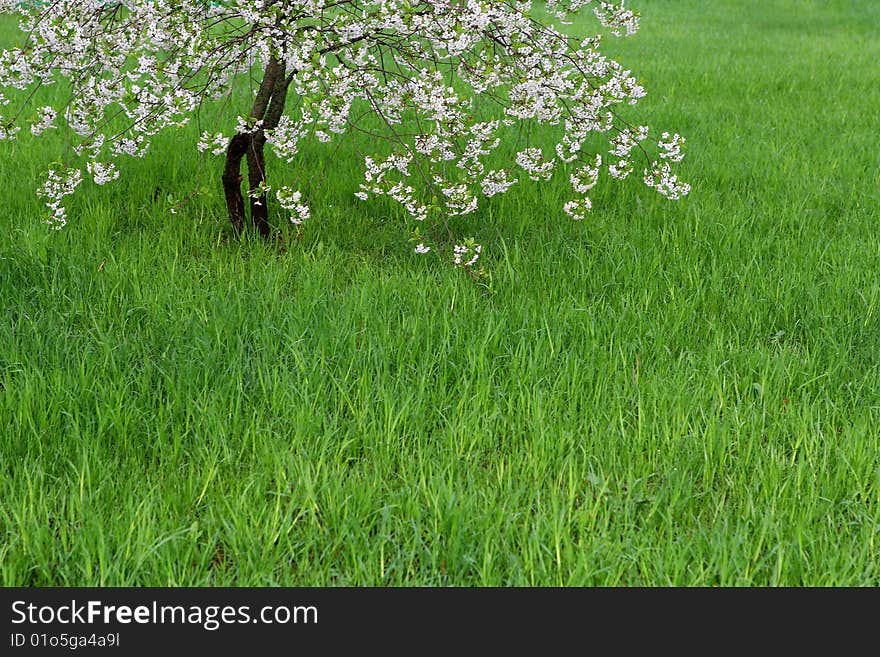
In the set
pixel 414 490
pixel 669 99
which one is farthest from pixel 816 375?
pixel 669 99

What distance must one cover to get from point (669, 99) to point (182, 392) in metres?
7.39

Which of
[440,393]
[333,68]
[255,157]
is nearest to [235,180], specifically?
[255,157]

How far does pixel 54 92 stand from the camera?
28.0 feet

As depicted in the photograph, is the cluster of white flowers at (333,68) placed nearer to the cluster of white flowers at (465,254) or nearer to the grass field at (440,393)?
the cluster of white flowers at (465,254)

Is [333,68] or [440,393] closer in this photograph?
[440,393]

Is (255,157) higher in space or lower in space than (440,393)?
higher

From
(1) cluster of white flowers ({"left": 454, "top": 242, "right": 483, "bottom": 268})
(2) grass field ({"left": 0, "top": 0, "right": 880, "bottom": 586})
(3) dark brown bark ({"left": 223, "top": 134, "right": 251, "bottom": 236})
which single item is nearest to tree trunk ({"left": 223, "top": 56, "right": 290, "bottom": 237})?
(3) dark brown bark ({"left": 223, "top": 134, "right": 251, "bottom": 236})

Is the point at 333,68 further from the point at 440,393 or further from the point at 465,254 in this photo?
the point at 440,393

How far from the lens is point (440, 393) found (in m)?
3.51

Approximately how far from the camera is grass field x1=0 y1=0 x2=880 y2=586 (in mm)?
2633

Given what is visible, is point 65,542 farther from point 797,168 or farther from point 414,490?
point 797,168

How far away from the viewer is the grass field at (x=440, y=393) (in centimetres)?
263

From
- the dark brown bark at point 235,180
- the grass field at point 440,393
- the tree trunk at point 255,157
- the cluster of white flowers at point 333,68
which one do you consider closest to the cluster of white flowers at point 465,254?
the cluster of white flowers at point 333,68

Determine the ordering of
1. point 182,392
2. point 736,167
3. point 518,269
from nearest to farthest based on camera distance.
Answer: point 182,392 < point 518,269 < point 736,167
